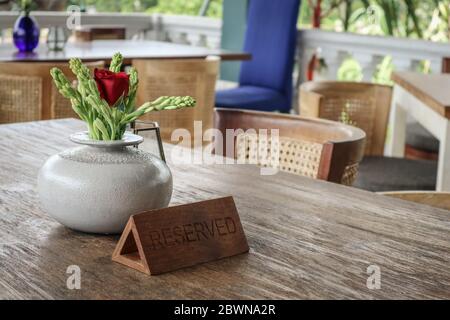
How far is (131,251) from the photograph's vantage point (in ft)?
4.27

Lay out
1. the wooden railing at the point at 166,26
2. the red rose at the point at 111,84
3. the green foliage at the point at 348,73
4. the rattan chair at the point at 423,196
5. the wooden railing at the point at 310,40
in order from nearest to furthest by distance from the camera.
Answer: the red rose at the point at 111,84, the rattan chair at the point at 423,196, the wooden railing at the point at 310,40, the green foliage at the point at 348,73, the wooden railing at the point at 166,26

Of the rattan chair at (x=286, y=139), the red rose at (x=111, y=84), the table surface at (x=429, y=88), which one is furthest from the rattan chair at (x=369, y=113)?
the red rose at (x=111, y=84)

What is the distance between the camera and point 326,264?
131cm

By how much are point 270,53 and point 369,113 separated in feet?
7.18

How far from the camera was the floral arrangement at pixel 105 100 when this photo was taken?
1344 millimetres

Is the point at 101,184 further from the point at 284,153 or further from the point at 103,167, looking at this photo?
the point at 284,153

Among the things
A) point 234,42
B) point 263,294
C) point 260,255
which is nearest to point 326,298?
point 263,294

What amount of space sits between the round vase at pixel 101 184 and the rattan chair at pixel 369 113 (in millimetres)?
1827

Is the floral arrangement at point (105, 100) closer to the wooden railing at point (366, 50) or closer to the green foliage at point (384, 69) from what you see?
the wooden railing at point (366, 50)

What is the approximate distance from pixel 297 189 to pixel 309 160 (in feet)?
1.81

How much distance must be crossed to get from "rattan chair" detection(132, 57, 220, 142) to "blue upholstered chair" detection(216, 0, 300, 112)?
3.93 feet

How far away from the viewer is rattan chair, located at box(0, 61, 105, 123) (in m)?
3.45
